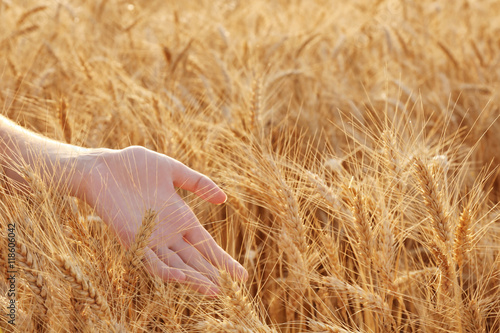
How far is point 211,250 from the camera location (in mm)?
1124

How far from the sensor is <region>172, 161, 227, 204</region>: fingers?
1236mm

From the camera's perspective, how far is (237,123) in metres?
1.57

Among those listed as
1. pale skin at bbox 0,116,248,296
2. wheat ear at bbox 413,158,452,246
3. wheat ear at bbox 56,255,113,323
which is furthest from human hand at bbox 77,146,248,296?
wheat ear at bbox 413,158,452,246

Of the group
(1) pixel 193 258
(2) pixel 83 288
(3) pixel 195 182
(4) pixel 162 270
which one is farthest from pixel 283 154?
(2) pixel 83 288

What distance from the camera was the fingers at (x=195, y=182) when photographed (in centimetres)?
124

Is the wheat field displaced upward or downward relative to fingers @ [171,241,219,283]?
upward

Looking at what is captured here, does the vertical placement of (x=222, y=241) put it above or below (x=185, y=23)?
below

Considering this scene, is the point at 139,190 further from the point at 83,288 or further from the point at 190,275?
the point at 83,288

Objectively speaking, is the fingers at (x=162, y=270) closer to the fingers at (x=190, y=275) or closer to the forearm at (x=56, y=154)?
the fingers at (x=190, y=275)

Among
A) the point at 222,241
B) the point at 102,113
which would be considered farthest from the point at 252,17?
the point at 222,241

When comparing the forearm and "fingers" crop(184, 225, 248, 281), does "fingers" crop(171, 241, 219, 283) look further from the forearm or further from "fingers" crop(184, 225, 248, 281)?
the forearm

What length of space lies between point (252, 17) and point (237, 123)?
211 cm

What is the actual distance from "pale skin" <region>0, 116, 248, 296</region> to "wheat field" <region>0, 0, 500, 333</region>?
0.06 metres

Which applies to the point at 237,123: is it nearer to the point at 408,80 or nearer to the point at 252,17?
the point at 408,80
